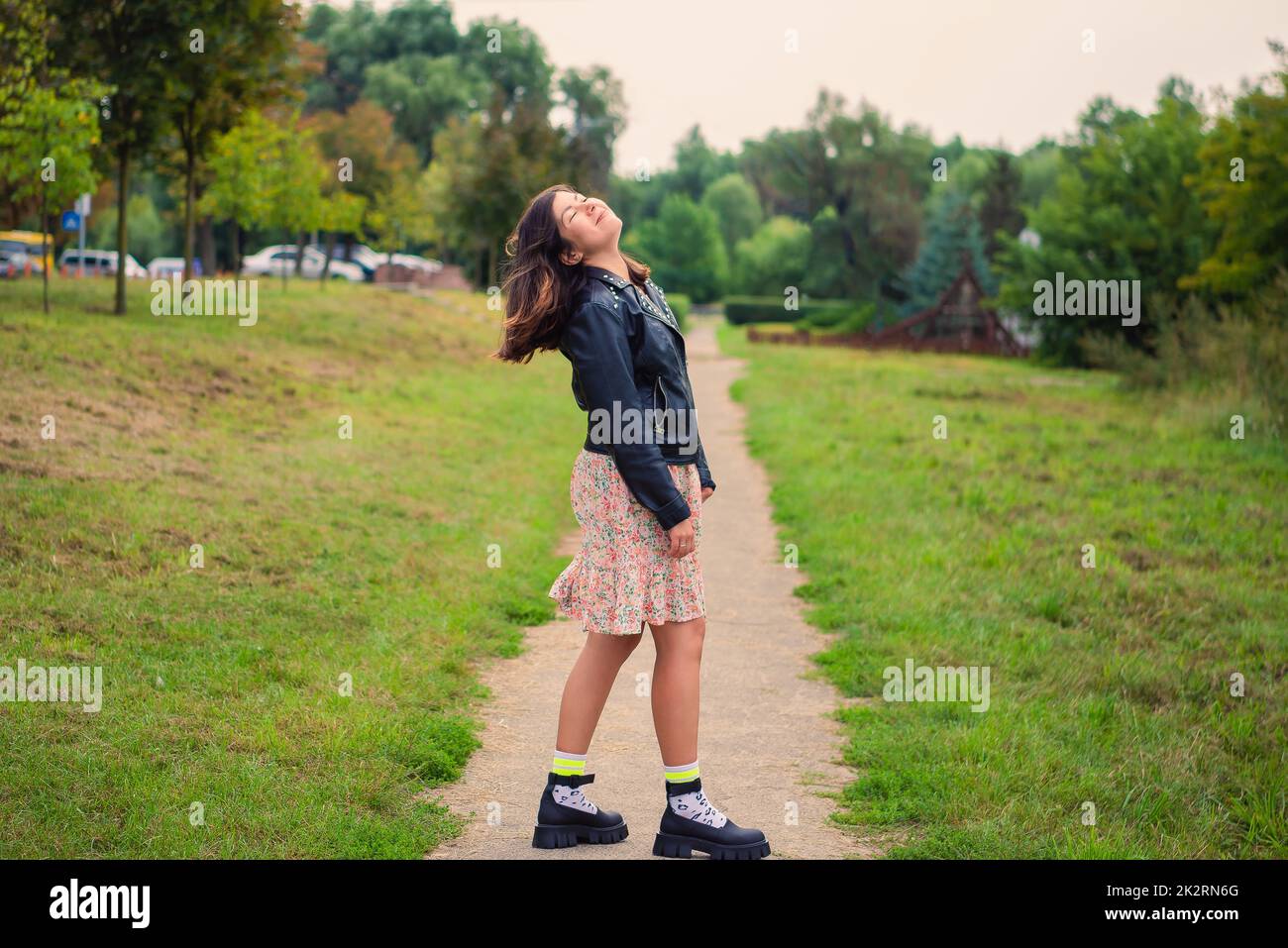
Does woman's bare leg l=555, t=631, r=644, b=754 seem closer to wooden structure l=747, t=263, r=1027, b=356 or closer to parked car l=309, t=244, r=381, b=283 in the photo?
wooden structure l=747, t=263, r=1027, b=356

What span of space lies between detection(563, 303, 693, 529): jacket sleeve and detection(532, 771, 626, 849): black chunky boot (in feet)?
3.12

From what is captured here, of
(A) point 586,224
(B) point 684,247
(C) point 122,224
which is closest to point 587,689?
(A) point 586,224

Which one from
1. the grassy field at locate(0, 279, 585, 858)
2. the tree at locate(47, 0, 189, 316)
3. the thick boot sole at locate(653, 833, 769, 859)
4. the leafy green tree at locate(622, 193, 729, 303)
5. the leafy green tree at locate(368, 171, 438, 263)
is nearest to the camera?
the thick boot sole at locate(653, 833, 769, 859)

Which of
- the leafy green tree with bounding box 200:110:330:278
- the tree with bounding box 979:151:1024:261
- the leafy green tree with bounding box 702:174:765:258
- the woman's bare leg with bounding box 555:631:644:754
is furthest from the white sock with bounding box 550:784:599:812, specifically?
the leafy green tree with bounding box 702:174:765:258

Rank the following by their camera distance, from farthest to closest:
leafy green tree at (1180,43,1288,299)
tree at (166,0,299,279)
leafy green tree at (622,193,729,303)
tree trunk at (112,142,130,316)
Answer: leafy green tree at (622,193,729,303) → leafy green tree at (1180,43,1288,299) → tree at (166,0,299,279) → tree trunk at (112,142,130,316)

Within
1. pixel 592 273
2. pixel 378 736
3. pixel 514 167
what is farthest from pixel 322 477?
pixel 514 167

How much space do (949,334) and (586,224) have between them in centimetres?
4568

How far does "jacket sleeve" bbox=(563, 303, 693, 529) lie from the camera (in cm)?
376

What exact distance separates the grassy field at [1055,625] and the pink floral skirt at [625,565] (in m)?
1.13

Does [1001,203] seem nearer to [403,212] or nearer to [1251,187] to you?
[403,212]

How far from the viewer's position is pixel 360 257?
57250mm
